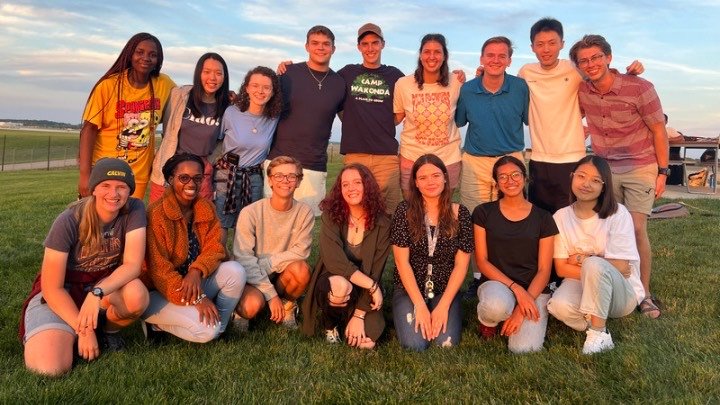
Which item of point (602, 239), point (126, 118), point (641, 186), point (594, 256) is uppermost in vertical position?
point (126, 118)

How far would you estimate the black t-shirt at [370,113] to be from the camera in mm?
6281

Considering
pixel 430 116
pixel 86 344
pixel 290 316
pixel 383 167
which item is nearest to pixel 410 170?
pixel 383 167

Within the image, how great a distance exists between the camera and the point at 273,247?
16.9 ft

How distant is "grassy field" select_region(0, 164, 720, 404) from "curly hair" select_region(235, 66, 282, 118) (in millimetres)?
2228

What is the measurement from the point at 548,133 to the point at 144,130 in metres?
4.19

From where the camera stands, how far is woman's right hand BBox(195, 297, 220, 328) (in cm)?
443

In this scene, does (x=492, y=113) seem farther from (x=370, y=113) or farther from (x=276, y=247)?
(x=276, y=247)

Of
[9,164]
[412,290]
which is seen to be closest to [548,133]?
[412,290]

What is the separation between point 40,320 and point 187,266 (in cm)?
115

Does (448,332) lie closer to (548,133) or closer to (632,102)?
(548,133)

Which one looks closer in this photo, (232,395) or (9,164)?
(232,395)

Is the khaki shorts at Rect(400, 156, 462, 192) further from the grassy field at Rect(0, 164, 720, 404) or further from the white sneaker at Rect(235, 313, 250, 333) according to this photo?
the white sneaker at Rect(235, 313, 250, 333)

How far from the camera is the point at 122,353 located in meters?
4.14

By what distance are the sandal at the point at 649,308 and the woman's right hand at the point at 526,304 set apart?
4.50ft
